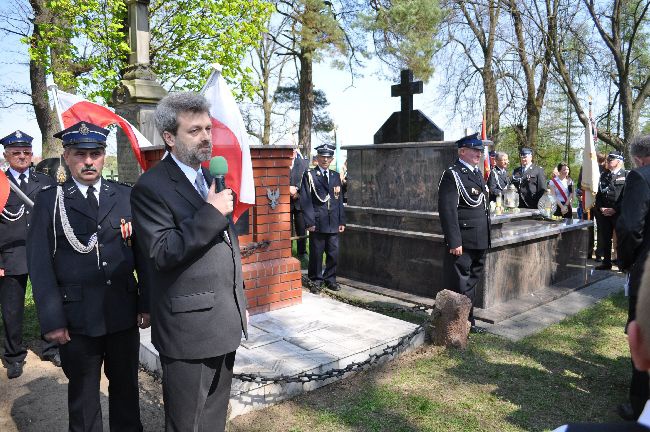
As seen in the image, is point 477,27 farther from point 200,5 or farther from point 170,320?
point 170,320

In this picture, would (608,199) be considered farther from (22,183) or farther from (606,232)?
(22,183)

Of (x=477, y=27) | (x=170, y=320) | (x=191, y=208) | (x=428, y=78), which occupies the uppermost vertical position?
(x=477, y=27)

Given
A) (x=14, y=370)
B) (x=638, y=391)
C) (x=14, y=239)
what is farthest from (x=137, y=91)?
(x=638, y=391)

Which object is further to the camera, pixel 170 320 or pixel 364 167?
pixel 364 167

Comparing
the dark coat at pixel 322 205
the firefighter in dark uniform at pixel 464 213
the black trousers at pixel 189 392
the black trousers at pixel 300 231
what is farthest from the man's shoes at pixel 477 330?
the black trousers at pixel 300 231

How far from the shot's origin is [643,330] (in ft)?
3.40

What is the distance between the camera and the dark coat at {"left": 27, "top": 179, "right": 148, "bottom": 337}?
8.80 feet

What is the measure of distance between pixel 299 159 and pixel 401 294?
4.49 m

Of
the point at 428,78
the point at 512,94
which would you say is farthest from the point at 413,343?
the point at 512,94

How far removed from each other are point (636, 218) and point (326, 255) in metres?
4.24

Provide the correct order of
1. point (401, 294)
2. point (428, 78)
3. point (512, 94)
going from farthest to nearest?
point (512, 94)
point (428, 78)
point (401, 294)

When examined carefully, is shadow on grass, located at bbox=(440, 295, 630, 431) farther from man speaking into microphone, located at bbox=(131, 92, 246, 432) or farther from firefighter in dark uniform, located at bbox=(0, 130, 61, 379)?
firefighter in dark uniform, located at bbox=(0, 130, 61, 379)

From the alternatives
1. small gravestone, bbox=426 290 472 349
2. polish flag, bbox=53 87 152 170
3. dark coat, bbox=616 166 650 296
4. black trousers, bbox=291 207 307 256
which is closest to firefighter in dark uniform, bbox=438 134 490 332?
small gravestone, bbox=426 290 472 349

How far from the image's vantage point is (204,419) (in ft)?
8.07
